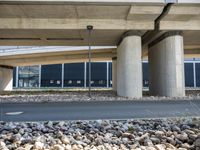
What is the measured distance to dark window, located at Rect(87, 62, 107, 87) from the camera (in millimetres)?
62897

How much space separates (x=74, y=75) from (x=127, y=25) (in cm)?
4526

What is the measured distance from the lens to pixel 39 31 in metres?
19.1

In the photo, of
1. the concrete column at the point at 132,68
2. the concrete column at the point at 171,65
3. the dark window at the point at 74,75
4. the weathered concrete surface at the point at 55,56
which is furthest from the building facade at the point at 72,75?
the concrete column at the point at 132,68

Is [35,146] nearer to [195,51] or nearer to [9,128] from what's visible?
[9,128]

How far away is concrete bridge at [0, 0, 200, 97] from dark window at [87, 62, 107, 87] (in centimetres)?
4176

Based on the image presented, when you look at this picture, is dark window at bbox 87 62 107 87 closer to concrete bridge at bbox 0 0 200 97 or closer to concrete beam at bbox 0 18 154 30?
concrete bridge at bbox 0 0 200 97

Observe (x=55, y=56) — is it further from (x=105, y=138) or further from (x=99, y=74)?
(x=105, y=138)

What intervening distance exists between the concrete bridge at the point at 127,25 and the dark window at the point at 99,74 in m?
41.8

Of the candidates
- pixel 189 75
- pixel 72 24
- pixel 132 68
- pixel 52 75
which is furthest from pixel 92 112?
pixel 189 75

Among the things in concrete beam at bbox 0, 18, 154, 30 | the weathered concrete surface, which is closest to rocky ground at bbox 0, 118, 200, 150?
concrete beam at bbox 0, 18, 154, 30

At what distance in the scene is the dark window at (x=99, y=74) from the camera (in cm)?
6290

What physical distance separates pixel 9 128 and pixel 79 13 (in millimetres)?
12614

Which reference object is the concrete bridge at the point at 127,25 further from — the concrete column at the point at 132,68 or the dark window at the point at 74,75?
the dark window at the point at 74,75

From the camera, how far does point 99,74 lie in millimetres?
63000
